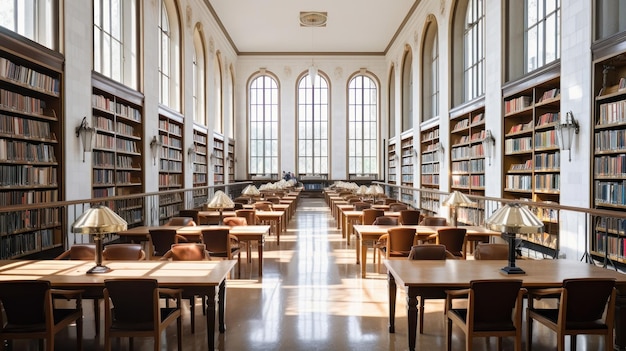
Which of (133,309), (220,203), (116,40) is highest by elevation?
(116,40)

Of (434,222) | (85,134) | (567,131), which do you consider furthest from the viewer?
(85,134)

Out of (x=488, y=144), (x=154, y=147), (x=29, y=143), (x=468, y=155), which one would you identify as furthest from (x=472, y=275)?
(x=154, y=147)

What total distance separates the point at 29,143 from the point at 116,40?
416cm

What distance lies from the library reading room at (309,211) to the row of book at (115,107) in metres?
0.06

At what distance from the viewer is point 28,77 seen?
258 inches

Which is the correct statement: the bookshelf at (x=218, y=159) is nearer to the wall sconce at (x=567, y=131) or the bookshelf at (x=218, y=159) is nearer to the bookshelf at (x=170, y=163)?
the bookshelf at (x=170, y=163)

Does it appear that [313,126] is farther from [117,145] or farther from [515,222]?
[515,222]

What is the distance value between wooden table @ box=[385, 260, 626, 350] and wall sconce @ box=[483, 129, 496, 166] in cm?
603

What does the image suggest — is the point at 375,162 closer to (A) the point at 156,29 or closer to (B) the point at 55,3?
(A) the point at 156,29

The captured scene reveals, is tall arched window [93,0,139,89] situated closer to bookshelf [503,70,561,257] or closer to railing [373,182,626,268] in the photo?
railing [373,182,626,268]

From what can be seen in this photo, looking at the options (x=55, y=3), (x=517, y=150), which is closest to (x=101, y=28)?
(x=55, y=3)

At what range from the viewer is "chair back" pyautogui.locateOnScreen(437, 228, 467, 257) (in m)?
5.95

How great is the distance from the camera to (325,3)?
16734 millimetres

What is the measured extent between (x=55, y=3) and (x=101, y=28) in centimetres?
227
